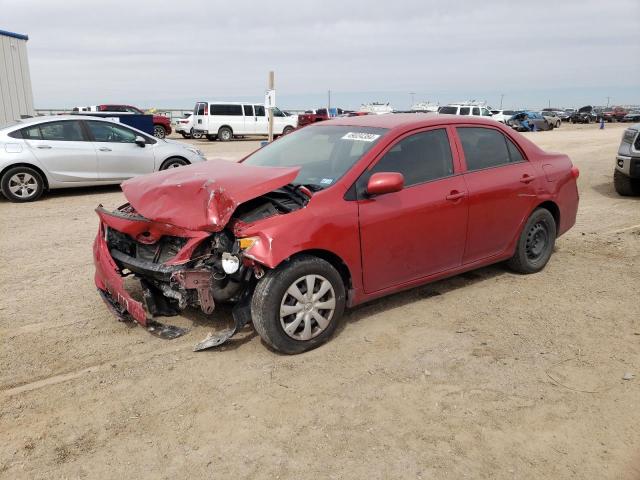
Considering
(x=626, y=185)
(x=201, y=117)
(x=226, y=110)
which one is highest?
(x=226, y=110)

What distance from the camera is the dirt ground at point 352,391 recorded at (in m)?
2.75

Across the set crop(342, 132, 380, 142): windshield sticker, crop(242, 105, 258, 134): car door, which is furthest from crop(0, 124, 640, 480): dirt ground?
crop(242, 105, 258, 134): car door

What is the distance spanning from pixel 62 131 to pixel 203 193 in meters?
7.28

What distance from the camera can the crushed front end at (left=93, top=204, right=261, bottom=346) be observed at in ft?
12.1

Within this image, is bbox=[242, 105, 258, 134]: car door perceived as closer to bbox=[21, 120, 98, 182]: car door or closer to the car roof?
bbox=[21, 120, 98, 182]: car door

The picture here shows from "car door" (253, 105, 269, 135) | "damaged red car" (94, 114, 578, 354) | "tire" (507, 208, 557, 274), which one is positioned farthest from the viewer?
"car door" (253, 105, 269, 135)

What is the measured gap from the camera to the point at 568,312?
4590 mm

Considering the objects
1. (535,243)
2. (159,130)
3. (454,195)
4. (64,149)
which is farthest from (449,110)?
(454,195)

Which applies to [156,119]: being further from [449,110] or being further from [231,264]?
[231,264]

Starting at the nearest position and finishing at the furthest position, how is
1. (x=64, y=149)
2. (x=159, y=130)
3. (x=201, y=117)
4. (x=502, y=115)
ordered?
1. (x=64, y=149)
2. (x=159, y=130)
3. (x=201, y=117)
4. (x=502, y=115)

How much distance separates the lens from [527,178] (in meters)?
5.16

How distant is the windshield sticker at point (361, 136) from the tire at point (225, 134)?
81.1 feet

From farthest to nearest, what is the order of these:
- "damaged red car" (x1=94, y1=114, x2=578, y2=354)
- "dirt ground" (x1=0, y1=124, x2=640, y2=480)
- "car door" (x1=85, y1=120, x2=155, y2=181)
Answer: "car door" (x1=85, y1=120, x2=155, y2=181) → "damaged red car" (x1=94, y1=114, x2=578, y2=354) → "dirt ground" (x1=0, y1=124, x2=640, y2=480)

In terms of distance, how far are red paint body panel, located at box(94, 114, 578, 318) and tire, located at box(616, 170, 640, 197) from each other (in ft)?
17.6
